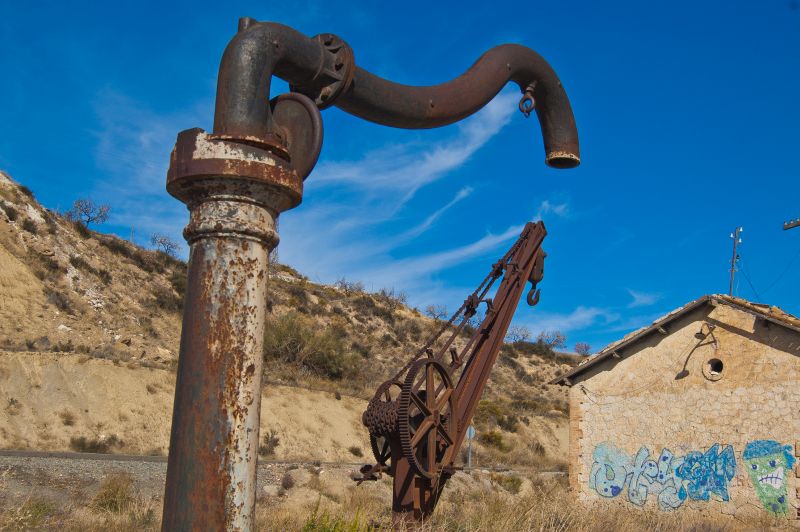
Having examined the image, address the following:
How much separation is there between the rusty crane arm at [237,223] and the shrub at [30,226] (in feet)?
110

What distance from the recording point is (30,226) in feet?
107

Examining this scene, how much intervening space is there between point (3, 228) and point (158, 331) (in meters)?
7.91

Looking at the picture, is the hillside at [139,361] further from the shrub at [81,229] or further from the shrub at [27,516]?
the shrub at [27,516]

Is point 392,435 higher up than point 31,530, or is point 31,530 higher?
point 392,435

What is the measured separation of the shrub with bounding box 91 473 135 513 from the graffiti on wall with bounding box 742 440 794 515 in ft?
36.1

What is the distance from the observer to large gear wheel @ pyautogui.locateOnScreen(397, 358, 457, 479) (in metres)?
7.23

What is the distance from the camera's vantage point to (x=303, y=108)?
2758mm

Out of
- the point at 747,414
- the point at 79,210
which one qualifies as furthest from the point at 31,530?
the point at 79,210

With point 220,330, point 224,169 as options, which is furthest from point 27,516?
point 224,169

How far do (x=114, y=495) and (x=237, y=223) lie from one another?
11.0 metres

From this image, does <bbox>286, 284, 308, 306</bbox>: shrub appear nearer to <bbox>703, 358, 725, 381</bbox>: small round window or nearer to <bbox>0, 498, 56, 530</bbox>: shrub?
<bbox>703, 358, 725, 381</bbox>: small round window

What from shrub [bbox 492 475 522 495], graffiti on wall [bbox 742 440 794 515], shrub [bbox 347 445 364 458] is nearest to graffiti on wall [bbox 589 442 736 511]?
graffiti on wall [bbox 742 440 794 515]

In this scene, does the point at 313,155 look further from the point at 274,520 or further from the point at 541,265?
the point at 541,265

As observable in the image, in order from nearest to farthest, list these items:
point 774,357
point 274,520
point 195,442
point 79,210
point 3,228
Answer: point 195,442, point 274,520, point 774,357, point 3,228, point 79,210
